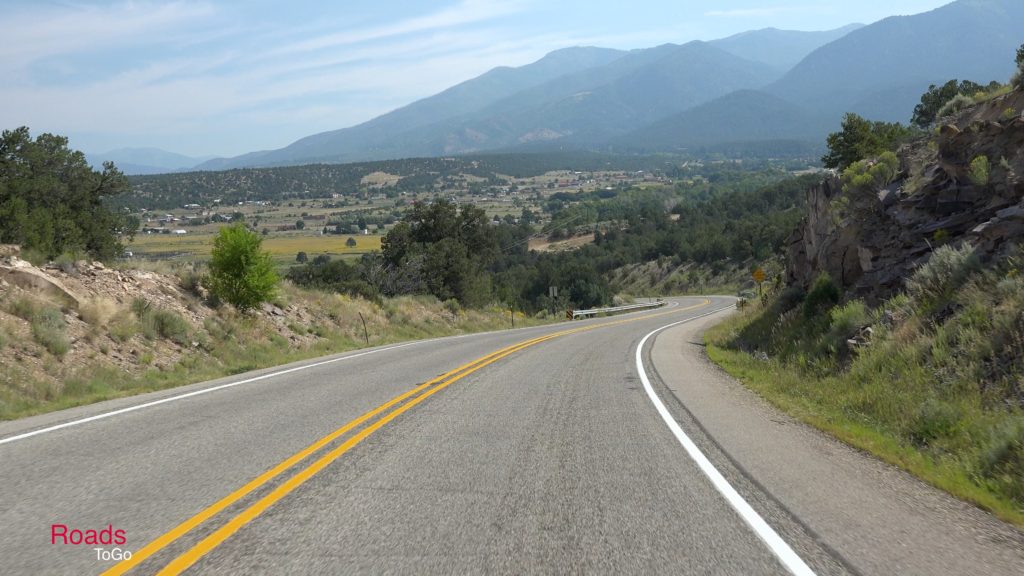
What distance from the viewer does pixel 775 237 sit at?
268 feet

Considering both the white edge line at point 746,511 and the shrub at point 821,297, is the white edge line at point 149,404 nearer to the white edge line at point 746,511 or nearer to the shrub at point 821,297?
the white edge line at point 746,511

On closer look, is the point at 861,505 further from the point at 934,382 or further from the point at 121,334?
the point at 121,334

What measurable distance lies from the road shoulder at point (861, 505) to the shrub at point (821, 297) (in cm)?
884

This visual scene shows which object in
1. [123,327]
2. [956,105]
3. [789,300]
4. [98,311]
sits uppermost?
[956,105]

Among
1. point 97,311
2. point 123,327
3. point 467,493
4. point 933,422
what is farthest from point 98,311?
point 933,422

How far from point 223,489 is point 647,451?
13.3 feet

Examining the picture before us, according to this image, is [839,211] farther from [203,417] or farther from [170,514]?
[170,514]

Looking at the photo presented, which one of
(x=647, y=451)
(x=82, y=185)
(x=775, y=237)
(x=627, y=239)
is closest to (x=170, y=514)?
(x=647, y=451)

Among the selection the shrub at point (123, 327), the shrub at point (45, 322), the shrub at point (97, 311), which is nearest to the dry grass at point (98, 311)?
the shrub at point (97, 311)

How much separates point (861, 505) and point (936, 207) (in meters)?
11.2

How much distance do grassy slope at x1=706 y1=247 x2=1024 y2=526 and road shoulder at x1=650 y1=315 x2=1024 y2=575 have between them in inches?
12.8

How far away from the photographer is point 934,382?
9.51 meters

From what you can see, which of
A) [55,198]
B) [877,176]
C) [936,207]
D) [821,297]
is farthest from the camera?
[55,198]

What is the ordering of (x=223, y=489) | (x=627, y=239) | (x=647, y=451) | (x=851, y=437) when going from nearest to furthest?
(x=223, y=489)
(x=647, y=451)
(x=851, y=437)
(x=627, y=239)
